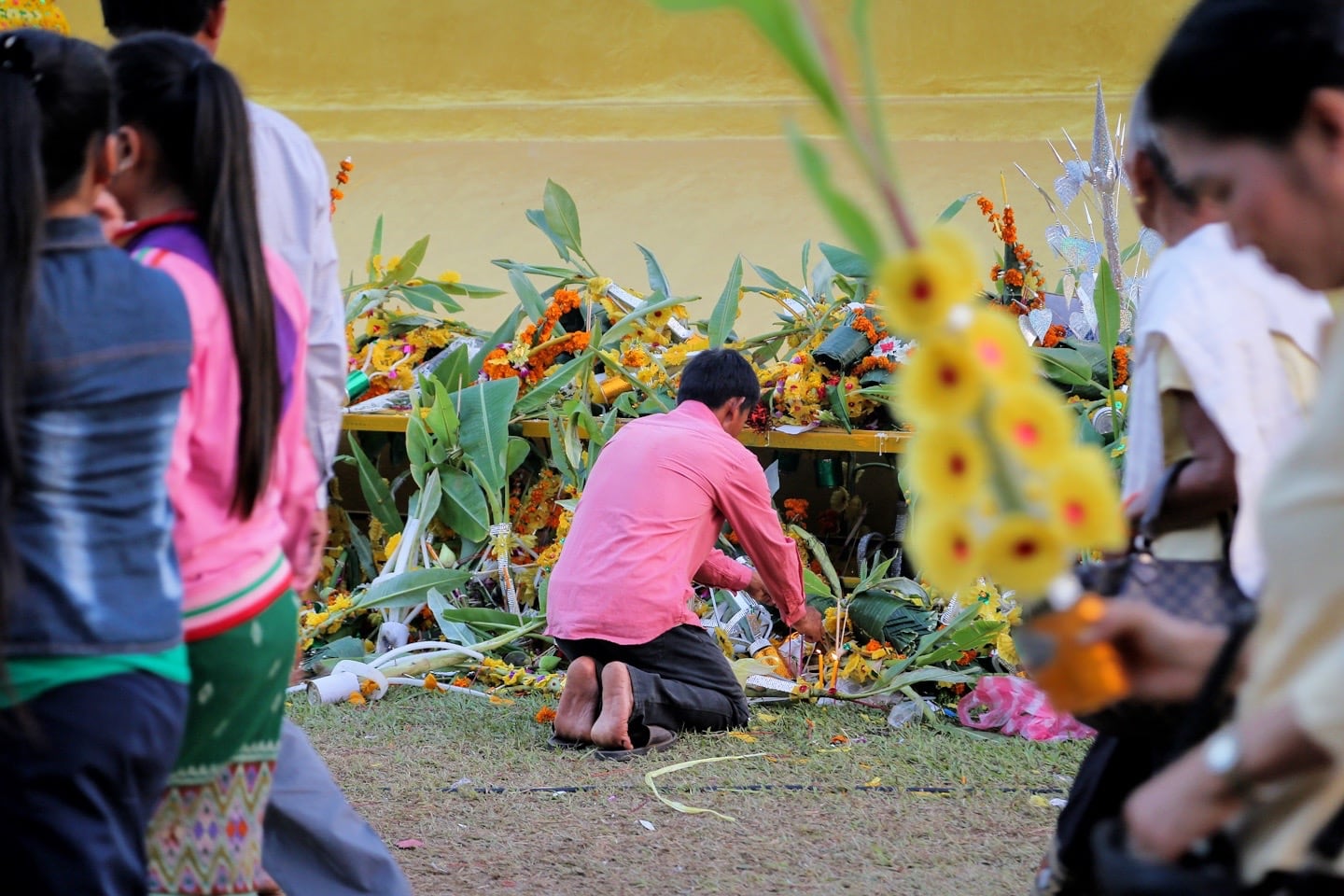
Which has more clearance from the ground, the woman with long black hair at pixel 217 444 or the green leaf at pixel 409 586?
the woman with long black hair at pixel 217 444

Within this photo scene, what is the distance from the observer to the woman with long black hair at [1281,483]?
0.88 meters

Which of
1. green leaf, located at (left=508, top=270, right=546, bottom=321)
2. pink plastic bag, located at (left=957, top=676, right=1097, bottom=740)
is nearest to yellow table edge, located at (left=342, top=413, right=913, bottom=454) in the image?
green leaf, located at (left=508, top=270, right=546, bottom=321)

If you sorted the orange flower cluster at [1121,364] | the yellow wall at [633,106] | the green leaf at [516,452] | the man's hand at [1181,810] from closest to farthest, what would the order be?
the man's hand at [1181,810] < the orange flower cluster at [1121,364] < the green leaf at [516,452] < the yellow wall at [633,106]

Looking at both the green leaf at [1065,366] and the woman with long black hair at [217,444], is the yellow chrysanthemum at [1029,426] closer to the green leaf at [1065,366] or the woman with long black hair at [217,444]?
the woman with long black hair at [217,444]

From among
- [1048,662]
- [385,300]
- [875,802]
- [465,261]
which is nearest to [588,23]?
[465,261]

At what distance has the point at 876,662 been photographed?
13.2ft

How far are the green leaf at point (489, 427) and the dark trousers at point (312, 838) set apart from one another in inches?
91.3

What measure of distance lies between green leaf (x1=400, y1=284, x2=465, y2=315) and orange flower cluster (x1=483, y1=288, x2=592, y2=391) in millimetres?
398

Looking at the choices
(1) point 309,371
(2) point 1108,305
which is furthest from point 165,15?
(2) point 1108,305

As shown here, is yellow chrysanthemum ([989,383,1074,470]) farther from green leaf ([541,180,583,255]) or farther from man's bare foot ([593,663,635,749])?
green leaf ([541,180,583,255])

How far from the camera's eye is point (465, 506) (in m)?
4.50

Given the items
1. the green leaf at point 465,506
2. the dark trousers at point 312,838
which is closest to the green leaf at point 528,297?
the green leaf at point 465,506

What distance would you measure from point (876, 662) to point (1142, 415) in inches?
87.1

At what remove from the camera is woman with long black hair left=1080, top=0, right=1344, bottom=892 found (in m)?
0.88
